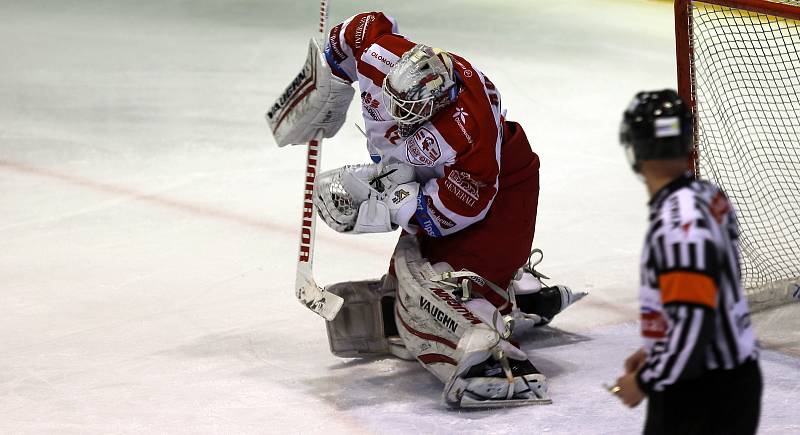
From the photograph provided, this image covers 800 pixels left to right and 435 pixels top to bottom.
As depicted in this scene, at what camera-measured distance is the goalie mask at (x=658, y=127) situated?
A: 1.85 m

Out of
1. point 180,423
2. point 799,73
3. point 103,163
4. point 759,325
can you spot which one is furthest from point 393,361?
point 103,163

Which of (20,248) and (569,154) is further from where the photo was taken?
(569,154)

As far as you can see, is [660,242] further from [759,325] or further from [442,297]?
[759,325]

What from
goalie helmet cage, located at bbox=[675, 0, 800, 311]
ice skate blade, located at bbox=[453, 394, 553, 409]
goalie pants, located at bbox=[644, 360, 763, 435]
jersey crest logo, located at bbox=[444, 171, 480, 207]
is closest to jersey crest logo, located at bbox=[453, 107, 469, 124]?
jersey crest logo, located at bbox=[444, 171, 480, 207]

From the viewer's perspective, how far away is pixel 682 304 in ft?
5.71

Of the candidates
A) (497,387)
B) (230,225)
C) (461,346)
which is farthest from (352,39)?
(230,225)

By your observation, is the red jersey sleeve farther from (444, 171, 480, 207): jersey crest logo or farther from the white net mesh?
the white net mesh

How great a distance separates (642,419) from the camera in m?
3.09

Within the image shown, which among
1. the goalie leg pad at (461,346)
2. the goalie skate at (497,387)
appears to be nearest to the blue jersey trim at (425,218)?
the goalie leg pad at (461,346)

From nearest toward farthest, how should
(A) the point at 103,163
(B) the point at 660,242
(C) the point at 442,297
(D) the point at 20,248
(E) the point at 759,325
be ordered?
(B) the point at 660,242, (C) the point at 442,297, (E) the point at 759,325, (D) the point at 20,248, (A) the point at 103,163

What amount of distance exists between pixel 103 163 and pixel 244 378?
7.89 feet

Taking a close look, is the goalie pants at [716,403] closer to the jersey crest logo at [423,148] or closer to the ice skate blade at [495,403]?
the ice skate blade at [495,403]

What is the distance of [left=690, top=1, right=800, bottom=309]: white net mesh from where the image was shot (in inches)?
159

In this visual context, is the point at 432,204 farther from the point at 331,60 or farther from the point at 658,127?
the point at 658,127
